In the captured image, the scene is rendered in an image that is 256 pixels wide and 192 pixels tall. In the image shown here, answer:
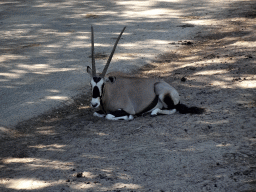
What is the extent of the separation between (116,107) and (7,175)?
2.59 metres

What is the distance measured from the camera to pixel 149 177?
495 centimetres

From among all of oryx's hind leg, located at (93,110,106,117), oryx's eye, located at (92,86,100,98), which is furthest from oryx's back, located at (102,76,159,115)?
oryx's eye, located at (92,86,100,98)

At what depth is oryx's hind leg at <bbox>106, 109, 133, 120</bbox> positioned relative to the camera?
7066mm

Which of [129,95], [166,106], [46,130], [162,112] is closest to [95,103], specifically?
[129,95]

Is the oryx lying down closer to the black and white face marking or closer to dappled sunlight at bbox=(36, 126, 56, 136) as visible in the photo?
the black and white face marking

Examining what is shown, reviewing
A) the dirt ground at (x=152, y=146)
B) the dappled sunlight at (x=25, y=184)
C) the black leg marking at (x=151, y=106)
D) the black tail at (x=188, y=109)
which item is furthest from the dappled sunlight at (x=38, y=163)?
the black tail at (x=188, y=109)

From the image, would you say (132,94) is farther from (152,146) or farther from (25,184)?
(25,184)

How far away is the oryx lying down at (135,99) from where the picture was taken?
7.14 meters

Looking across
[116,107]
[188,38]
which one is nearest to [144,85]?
[116,107]

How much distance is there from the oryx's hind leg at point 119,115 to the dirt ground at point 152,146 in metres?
0.14

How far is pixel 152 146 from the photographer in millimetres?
5820

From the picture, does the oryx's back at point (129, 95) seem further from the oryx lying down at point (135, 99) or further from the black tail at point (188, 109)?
the black tail at point (188, 109)

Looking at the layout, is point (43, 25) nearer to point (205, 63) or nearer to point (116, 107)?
point (205, 63)

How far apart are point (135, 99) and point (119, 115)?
48cm
